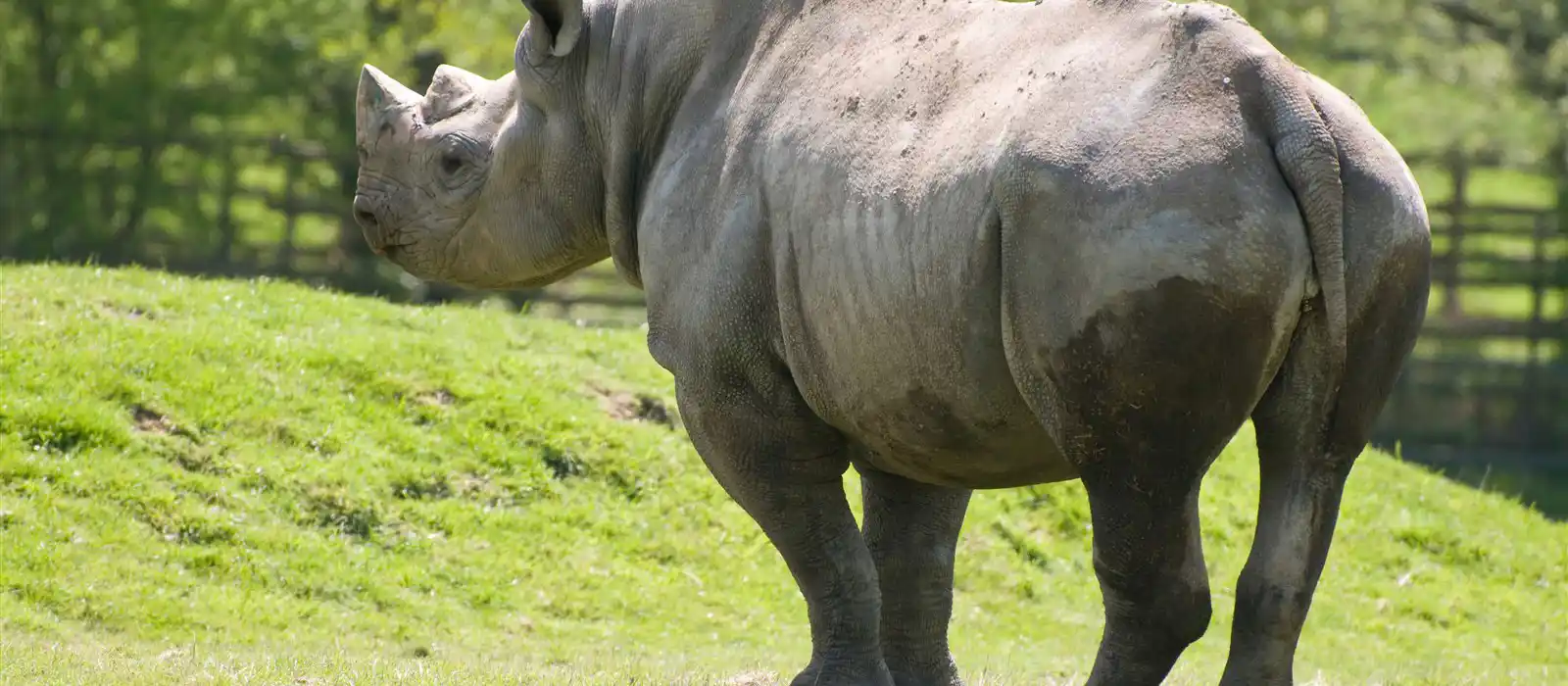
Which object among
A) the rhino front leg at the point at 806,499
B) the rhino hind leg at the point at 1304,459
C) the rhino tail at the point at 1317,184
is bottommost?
the rhino front leg at the point at 806,499

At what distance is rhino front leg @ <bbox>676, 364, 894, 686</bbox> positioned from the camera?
5914mm

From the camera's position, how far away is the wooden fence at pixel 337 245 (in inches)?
818

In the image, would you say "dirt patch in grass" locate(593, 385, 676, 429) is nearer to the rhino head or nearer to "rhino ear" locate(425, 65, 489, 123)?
the rhino head

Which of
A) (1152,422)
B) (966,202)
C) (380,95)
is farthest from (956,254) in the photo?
(380,95)

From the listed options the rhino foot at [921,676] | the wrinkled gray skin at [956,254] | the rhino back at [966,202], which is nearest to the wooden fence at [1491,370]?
the rhino foot at [921,676]

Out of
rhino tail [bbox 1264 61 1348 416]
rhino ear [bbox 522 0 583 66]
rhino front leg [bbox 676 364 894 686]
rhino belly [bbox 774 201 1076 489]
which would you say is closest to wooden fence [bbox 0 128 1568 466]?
rhino ear [bbox 522 0 583 66]

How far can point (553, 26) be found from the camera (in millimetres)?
6582

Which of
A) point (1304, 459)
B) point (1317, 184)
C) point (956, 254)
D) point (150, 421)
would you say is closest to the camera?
point (1317, 184)

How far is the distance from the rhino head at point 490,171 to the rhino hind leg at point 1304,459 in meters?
2.65

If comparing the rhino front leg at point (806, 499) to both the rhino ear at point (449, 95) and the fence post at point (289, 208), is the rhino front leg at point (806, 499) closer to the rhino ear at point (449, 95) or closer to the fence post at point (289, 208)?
the rhino ear at point (449, 95)

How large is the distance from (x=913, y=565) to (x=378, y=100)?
2301 mm

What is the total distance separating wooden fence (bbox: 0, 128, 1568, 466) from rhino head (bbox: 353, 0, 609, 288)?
45.2 feet

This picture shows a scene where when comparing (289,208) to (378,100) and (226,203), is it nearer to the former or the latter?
(226,203)

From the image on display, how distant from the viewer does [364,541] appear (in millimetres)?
10617
